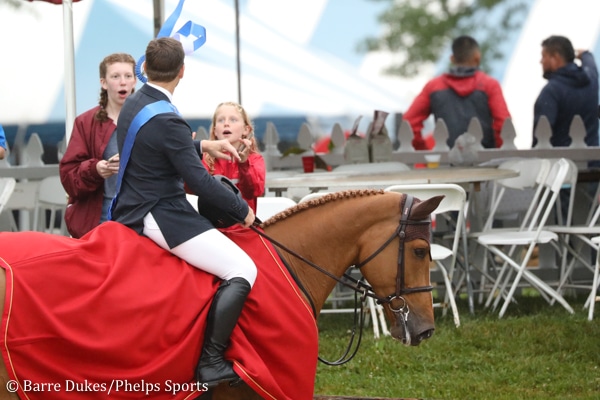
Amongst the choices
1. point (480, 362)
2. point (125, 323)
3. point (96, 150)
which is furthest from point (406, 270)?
point (480, 362)

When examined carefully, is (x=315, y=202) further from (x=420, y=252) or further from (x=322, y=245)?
(x=420, y=252)

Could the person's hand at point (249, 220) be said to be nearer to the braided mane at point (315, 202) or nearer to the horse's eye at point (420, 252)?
the braided mane at point (315, 202)

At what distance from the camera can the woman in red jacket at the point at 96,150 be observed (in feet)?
18.4

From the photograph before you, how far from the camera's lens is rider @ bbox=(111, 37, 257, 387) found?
406 centimetres

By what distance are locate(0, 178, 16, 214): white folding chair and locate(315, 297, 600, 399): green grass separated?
2338 millimetres

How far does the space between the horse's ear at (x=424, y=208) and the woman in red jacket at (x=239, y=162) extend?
1372 mm

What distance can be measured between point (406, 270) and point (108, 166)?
75.1 inches

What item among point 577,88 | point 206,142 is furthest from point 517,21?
point 206,142

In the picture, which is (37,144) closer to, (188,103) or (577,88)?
(188,103)

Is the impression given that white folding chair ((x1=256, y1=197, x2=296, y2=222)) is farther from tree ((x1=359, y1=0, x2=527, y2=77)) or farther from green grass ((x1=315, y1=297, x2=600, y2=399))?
tree ((x1=359, y1=0, x2=527, y2=77))

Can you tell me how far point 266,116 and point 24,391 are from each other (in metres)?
12.4

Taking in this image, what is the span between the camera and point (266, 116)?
52.3 ft

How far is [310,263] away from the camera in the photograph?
Answer: 4297 mm

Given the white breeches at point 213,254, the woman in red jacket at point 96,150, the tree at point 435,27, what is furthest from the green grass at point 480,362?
the tree at point 435,27
